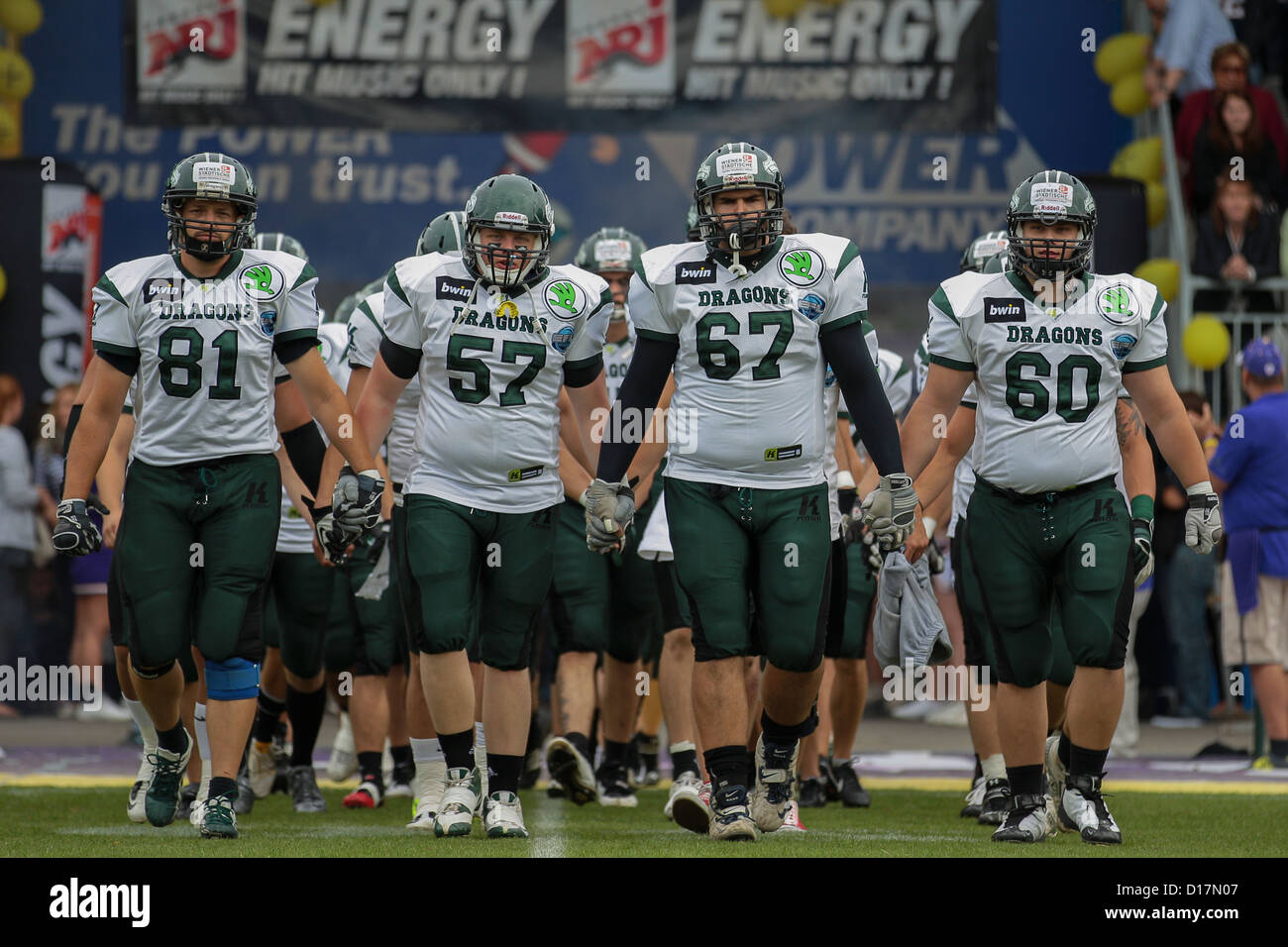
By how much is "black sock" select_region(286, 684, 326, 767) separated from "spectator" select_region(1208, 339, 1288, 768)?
442 centimetres

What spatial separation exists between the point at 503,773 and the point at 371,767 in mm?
1714

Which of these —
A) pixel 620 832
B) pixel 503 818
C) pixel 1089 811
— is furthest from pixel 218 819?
pixel 1089 811

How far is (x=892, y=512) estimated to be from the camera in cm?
595

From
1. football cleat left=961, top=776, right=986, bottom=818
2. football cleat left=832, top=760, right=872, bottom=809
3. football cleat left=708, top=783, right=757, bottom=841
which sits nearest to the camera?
football cleat left=708, top=783, right=757, bottom=841

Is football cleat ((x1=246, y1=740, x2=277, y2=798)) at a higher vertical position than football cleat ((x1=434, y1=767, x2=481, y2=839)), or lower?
lower

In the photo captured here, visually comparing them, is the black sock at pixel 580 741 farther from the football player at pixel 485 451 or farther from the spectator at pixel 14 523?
the spectator at pixel 14 523

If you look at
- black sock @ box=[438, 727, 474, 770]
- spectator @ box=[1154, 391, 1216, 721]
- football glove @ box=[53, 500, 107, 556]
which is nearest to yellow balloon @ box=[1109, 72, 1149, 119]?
spectator @ box=[1154, 391, 1216, 721]

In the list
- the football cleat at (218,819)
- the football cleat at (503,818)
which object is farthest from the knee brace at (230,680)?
the football cleat at (503,818)

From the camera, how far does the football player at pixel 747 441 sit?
19.6ft

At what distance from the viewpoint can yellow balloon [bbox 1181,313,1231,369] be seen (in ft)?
39.3

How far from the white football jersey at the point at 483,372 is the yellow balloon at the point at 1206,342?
6.65 m

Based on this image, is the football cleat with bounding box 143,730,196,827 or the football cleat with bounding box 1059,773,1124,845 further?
the football cleat with bounding box 143,730,196,827

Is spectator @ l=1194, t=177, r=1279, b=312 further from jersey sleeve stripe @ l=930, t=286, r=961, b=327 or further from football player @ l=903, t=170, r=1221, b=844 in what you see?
jersey sleeve stripe @ l=930, t=286, r=961, b=327
